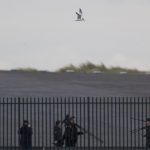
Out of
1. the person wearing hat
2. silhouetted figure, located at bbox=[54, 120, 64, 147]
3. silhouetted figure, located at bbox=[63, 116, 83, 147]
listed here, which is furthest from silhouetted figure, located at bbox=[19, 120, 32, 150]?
silhouetted figure, located at bbox=[63, 116, 83, 147]

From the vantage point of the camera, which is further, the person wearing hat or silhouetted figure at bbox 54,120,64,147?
silhouetted figure at bbox 54,120,64,147

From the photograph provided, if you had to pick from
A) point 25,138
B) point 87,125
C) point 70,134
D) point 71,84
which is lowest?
point 87,125

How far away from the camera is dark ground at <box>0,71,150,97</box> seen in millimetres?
87312

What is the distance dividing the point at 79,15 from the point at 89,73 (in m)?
74.4

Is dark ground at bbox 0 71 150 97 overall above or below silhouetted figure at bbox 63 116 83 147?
above

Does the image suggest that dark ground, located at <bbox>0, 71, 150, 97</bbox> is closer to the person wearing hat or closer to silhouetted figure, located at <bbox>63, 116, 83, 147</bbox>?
silhouetted figure, located at <bbox>63, 116, 83, 147</bbox>

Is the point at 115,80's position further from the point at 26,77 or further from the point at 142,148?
the point at 142,148

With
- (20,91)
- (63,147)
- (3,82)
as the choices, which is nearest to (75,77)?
(3,82)

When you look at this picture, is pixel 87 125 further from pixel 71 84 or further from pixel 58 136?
pixel 71 84

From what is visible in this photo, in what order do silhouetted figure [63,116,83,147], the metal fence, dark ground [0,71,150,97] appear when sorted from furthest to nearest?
1. dark ground [0,71,150,97]
2. the metal fence
3. silhouetted figure [63,116,83,147]

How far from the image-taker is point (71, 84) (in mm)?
106375

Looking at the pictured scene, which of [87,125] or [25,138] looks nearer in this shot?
[25,138]

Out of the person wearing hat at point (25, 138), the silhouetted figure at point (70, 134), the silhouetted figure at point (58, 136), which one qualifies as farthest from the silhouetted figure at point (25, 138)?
the silhouetted figure at point (70, 134)

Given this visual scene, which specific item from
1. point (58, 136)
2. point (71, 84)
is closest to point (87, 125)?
point (58, 136)
